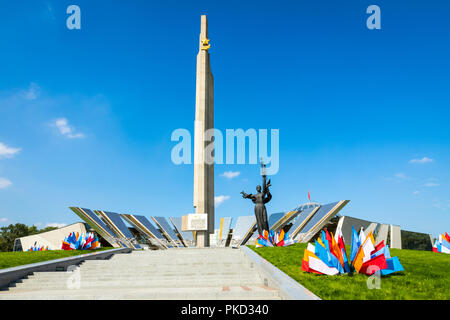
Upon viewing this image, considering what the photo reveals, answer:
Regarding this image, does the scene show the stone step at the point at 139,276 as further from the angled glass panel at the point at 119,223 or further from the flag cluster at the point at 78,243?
the angled glass panel at the point at 119,223

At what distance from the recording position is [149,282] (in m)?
6.04

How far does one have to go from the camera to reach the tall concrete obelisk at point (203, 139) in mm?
22469

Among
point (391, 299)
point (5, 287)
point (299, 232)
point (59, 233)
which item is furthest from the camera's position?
point (59, 233)

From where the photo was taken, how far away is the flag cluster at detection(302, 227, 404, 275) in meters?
Result: 5.21

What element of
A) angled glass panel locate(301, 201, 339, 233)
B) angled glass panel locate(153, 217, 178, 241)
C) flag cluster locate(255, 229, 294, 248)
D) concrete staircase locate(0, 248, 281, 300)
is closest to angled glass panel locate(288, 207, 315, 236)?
angled glass panel locate(301, 201, 339, 233)

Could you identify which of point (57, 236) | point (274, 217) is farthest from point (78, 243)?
point (274, 217)

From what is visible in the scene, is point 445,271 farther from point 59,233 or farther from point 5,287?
point 59,233

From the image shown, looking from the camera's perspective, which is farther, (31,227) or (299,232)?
(31,227)

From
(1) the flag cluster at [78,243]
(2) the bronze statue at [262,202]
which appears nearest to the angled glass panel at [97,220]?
(1) the flag cluster at [78,243]

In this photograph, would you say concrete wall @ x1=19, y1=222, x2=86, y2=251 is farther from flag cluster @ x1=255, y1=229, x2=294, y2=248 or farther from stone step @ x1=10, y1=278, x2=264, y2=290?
stone step @ x1=10, y1=278, x2=264, y2=290

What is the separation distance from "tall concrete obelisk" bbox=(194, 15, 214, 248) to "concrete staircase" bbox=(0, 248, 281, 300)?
14.2 m
